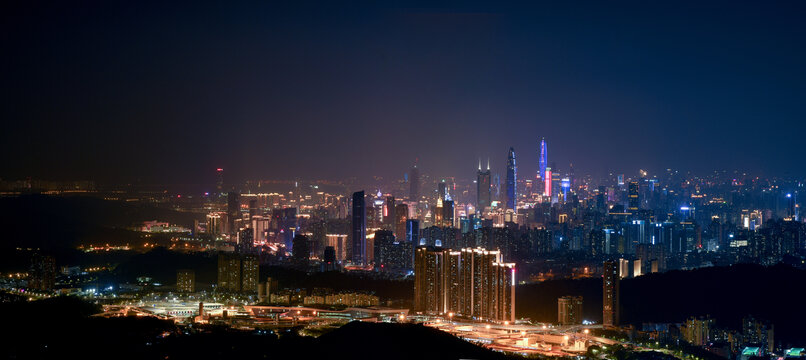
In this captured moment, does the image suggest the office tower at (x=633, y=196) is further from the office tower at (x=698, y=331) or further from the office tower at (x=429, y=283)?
the office tower at (x=698, y=331)

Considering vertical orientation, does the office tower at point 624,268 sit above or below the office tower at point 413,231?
below

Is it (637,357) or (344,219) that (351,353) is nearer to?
(637,357)

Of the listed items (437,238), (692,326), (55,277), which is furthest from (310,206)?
(692,326)

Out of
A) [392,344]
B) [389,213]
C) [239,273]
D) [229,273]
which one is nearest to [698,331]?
[392,344]

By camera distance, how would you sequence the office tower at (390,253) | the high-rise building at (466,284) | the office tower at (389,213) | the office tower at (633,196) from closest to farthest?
the high-rise building at (466,284) < the office tower at (390,253) < the office tower at (389,213) < the office tower at (633,196)

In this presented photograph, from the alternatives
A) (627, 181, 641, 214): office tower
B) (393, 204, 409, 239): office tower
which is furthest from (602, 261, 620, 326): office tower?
(627, 181, 641, 214): office tower

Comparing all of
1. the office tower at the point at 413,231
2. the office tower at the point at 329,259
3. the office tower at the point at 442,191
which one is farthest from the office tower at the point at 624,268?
the office tower at the point at 442,191
